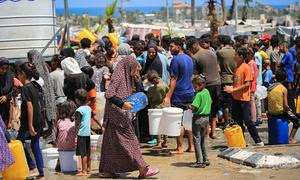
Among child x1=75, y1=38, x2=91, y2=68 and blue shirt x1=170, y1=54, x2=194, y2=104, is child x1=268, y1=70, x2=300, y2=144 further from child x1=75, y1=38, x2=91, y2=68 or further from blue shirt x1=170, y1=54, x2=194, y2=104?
child x1=75, y1=38, x2=91, y2=68

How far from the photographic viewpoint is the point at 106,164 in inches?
347

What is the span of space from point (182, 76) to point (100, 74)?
1.99 metres

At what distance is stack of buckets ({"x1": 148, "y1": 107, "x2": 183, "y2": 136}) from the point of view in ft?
32.8

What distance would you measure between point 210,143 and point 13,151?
13.9ft

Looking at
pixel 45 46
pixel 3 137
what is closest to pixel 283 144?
pixel 3 137

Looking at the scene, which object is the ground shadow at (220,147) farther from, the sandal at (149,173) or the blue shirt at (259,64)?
the blue shirt at (259,64)

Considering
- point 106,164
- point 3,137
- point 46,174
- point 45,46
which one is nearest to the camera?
point 3,137

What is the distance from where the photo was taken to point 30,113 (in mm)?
8547

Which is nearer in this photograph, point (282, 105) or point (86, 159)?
Answer: point (86, 159)

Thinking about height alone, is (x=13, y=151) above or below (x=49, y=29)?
below

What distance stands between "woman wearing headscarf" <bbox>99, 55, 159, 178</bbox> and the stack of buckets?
52.0 inches

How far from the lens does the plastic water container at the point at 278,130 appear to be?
1067 cm

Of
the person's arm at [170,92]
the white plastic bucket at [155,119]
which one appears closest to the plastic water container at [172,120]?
the white plastic bucket at [155,119]

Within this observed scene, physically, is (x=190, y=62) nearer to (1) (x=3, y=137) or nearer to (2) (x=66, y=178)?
(2) (x=66, y=178)
